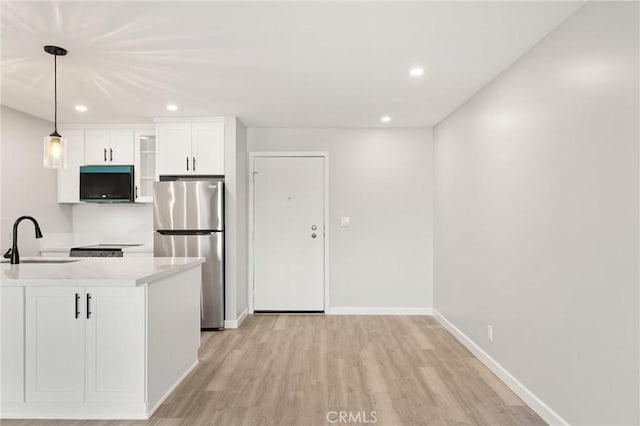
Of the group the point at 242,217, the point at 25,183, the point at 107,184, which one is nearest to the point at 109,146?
the point at 107,184

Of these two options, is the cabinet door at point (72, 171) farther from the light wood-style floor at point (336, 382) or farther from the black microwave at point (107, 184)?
the light wood-style floor at point (336, 382)

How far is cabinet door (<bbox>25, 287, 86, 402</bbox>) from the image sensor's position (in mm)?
2395

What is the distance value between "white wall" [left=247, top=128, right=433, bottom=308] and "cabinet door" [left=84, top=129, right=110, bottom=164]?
5.99ft

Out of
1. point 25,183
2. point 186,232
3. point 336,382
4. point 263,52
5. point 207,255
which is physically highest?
point 263,52

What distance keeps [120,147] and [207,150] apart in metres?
1.22

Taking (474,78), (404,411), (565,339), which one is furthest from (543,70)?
(404,411)

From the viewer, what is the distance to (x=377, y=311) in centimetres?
508

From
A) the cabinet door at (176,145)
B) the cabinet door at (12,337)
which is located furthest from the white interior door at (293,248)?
the cabinet door at (12,337)

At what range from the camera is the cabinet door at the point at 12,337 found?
2.40 m

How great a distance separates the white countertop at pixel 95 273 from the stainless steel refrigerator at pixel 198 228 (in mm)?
1285

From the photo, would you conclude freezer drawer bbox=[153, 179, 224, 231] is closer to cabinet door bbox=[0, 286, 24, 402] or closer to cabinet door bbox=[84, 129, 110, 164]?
cabinet door bbox=[84, 129, 110, 164]

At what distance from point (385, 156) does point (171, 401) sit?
369 cm

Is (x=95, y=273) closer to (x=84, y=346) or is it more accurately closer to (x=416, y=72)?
(x=84, y=346)

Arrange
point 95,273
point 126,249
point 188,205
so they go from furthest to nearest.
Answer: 1. point 126,249
2. point 188,205
3. point 95,273
